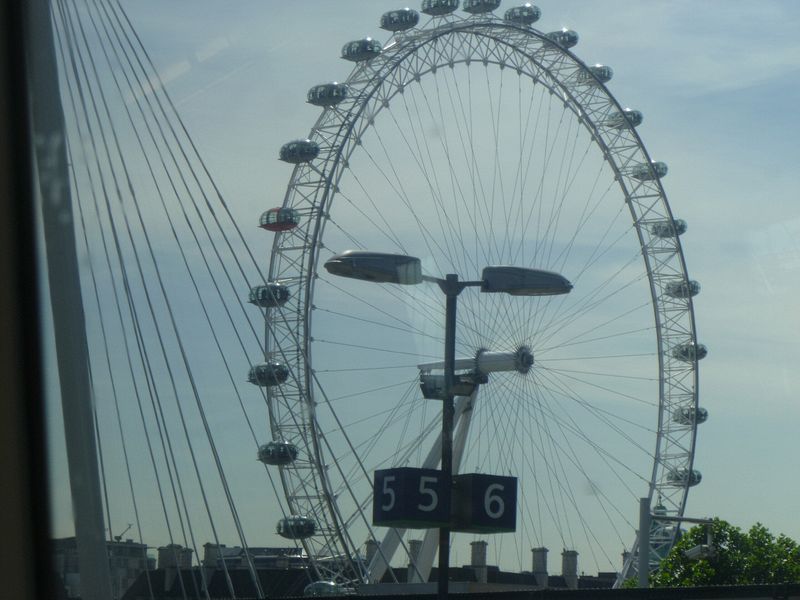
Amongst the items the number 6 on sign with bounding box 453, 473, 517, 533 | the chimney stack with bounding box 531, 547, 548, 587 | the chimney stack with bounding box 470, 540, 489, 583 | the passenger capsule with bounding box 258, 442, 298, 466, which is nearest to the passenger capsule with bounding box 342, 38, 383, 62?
the passenger capsule with bounding box 258, 442, 298, 466

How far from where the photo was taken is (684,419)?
34812mm

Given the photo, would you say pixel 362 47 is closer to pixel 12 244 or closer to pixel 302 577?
pixel 302 577

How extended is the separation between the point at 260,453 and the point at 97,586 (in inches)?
666

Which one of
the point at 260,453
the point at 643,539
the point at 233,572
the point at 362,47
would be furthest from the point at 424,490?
the point at 233,572

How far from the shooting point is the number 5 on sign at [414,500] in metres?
10.2

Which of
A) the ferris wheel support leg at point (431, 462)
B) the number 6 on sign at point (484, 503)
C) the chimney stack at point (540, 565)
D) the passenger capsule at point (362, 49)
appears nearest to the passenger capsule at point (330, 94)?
the passenger capsule at point (362, 49)

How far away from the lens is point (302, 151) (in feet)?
86.8

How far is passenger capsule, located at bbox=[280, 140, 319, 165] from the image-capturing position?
26438mm

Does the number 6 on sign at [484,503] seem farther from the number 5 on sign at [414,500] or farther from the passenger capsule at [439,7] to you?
the passenger capsule at [439,7]

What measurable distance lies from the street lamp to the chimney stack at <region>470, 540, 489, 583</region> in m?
30.8

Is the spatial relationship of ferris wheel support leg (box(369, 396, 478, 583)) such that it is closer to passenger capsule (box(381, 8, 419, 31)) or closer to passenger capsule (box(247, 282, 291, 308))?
passenger capsule (box(247, 282, 291, 308))

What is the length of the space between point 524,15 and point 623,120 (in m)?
4.43

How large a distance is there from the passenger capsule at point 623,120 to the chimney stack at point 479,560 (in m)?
15.4

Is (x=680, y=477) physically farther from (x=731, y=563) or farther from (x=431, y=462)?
(x=431, y=462)
